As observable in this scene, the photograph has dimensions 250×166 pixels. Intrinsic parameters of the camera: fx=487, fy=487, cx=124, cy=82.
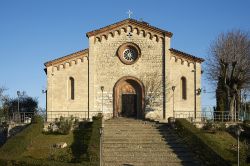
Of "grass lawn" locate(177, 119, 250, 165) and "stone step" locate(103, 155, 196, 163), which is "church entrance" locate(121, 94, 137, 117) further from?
"stone step" locate(103, 155, 196, 163)

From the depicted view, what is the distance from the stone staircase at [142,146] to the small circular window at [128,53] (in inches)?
266

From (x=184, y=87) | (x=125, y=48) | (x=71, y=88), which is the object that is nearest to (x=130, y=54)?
(x=125, y=48)

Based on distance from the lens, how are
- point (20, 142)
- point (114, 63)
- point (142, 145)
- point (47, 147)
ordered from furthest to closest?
point (114, 63) → point (47, 147) → point (142, 145) → point (20, 142)

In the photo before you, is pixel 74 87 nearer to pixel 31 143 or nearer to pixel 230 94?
pixel 31 143

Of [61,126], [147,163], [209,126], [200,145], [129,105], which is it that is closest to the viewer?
[147,163]

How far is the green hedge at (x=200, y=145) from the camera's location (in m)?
27.4

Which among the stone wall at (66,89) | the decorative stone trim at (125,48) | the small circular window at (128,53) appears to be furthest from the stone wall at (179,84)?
the stone wall at (66,89)

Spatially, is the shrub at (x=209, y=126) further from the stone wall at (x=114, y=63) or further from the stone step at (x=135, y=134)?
the stone wall at (x=114, y=63)

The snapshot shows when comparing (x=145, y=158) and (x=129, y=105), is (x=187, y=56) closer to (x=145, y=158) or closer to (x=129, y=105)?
(x=129, y=105)

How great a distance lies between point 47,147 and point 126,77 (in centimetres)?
1360

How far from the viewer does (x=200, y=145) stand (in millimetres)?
30875

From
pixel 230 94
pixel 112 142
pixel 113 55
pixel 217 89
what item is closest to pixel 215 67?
pixel 217 89

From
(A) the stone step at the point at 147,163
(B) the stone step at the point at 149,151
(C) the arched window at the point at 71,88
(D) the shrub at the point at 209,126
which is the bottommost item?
(A) the stone step at the point at 147,163

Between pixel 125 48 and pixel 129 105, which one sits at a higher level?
pixel 125 48
